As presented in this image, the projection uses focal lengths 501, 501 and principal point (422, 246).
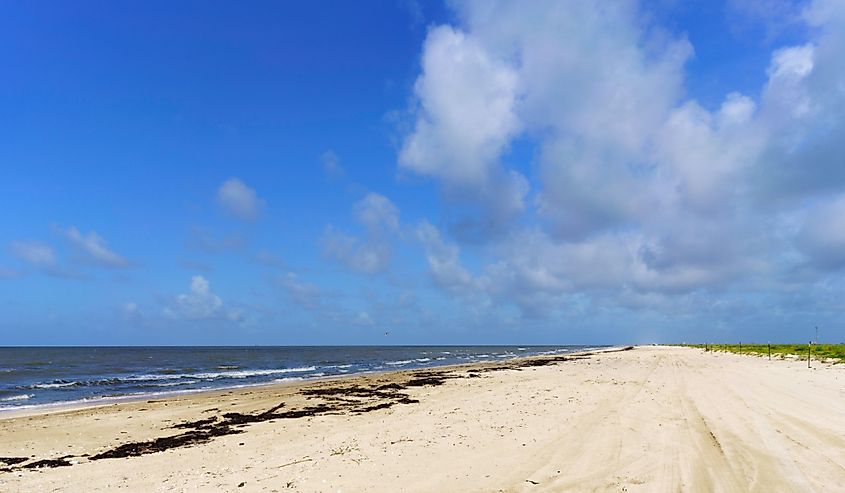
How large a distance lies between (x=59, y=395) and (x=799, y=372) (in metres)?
44.3

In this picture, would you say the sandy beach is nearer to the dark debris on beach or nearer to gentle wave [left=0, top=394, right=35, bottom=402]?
the dark debris on beach

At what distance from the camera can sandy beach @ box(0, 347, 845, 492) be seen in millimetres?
9227

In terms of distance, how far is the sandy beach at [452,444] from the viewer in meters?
9.23

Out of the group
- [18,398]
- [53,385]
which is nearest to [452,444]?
[18,398]

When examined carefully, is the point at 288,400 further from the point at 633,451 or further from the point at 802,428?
the point at 802,428

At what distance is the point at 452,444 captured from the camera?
12.0 m

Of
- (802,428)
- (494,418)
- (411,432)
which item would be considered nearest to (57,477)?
(411,432)

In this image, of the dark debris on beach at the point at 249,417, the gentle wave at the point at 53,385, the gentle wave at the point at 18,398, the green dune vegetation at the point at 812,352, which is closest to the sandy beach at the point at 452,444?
the dark debris on beach at the point at 249,417

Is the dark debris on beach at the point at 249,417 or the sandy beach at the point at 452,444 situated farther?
the dark debris on beach at the point at 249,417

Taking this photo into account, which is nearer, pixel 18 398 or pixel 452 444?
pixel 452 444

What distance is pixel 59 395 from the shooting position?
2905cm

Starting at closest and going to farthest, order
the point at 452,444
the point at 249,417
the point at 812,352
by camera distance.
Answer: the point at 452,444, the point at 249,417, the point at 812,352

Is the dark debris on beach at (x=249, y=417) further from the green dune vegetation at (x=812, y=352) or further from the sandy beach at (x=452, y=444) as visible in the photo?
the green dune vegetation at (x=812, y=352)

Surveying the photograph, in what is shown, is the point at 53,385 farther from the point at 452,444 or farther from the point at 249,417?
the point at 452,444
